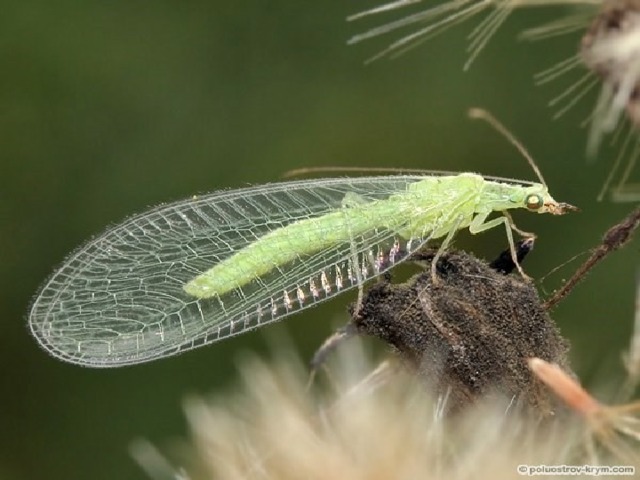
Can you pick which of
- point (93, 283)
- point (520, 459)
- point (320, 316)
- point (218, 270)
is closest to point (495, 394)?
point (520, 459)

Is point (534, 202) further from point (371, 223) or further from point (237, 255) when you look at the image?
point (237, 255)

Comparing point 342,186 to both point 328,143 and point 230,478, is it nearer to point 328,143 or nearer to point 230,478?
point 230,478

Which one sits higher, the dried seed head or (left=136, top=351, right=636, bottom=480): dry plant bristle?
the dried seed head

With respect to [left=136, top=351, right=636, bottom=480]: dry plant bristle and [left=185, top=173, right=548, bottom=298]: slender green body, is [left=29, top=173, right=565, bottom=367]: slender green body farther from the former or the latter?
[left=136, top=351, right=636, bottom=480]: dry plant bristle

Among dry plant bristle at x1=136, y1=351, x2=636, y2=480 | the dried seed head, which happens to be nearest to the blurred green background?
dry plant bristle at x1=136, y1=351, x2=636, y2=480

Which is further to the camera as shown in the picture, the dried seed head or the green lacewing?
the green lacewing

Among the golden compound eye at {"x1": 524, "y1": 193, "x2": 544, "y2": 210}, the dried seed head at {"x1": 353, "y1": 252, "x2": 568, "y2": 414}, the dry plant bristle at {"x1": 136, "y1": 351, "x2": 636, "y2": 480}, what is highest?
the dried seed head at {"x1": 353, "y1": 252, "x2": 568, "y2": 414}

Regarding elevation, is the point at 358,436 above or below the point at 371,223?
below

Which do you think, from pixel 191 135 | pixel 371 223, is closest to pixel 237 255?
pixel 371 223
